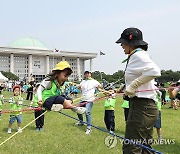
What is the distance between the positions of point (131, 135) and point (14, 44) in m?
Result: 102

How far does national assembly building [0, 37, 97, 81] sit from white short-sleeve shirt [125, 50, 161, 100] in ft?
290

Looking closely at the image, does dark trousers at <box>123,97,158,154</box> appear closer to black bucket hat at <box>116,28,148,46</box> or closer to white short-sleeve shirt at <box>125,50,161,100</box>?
white short-sleeve shirt at <box>125,50,161,100</box>

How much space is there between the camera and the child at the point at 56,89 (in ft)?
14.4

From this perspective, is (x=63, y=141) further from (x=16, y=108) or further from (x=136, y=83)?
(x=136, y=83)

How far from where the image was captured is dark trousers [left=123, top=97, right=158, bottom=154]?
380 centimetres

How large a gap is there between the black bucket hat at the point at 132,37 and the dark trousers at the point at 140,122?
28.9 inches

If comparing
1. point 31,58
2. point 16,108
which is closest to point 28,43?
point 31,58

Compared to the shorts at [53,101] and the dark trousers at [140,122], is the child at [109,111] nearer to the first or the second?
the shorts at [53,101]

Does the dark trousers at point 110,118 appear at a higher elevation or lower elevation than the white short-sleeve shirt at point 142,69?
lower

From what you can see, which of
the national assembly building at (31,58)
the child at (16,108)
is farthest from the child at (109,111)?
the national assembly building at (31,58)

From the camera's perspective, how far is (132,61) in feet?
12.6

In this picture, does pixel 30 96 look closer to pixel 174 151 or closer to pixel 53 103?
pixel 174 151

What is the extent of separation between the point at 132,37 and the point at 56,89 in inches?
64.5

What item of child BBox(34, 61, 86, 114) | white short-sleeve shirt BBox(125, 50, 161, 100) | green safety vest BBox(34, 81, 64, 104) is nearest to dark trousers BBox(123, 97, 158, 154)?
white short-sleeve shirt BBox(125, 50, 161, 100)
